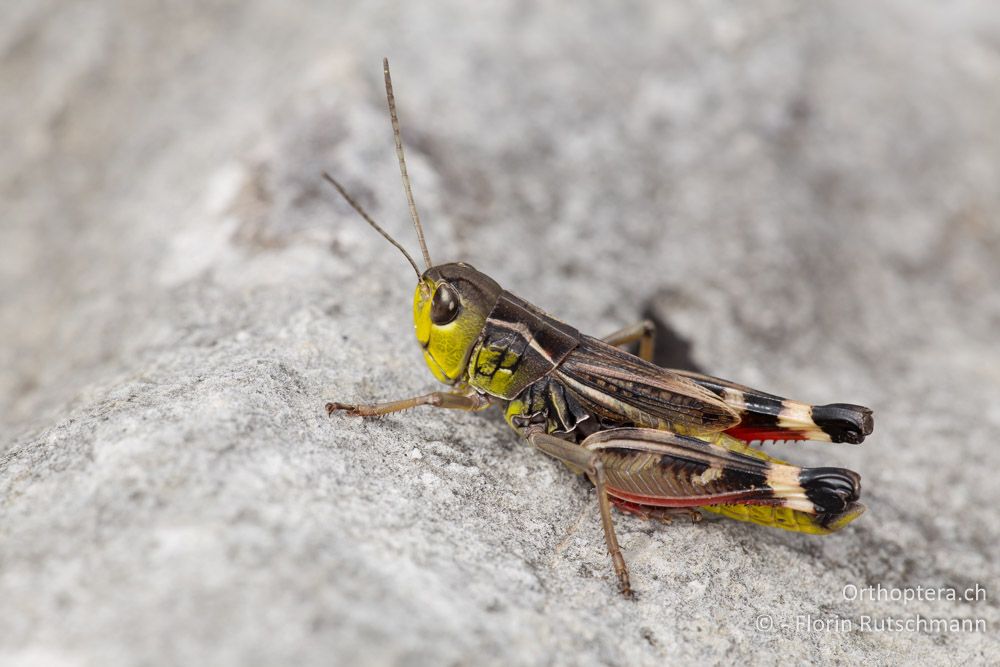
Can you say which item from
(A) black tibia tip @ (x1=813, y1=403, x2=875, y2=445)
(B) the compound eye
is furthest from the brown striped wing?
(B) the compound eye

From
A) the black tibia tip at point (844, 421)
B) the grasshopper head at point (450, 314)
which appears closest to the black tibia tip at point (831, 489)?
the black tibia tip at point (844, 421)

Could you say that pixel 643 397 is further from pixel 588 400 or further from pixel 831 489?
pixel 831 489

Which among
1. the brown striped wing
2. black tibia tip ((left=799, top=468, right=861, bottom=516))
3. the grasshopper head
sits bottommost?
black tibia tip ((left=799, top=468, right=861, bottom=516))

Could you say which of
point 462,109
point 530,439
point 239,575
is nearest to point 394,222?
point 462,109

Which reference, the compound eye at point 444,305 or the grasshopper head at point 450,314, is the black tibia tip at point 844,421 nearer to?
the grasshopper head at point 450,314

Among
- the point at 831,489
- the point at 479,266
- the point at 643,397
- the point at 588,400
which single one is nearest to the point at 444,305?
the point at 588,400

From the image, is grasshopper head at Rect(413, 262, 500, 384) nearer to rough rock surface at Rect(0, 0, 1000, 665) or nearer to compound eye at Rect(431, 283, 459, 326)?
compound eye at Rect(431, 283, 459, 326)

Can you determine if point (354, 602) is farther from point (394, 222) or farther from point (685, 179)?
point (685, 179)
